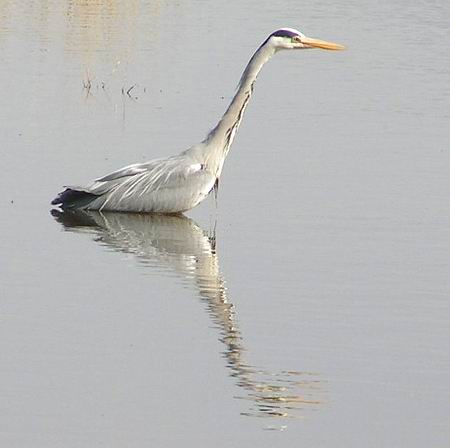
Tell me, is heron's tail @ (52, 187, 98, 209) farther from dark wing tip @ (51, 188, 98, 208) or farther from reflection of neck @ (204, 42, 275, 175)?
reflection of neck @ (204, 42, 275, 175)

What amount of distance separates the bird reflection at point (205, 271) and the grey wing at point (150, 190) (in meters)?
0.08

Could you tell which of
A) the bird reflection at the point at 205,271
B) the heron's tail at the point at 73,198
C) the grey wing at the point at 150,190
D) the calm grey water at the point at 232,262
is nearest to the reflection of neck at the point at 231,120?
the grey wing at the point at 150,190

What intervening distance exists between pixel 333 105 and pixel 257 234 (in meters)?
5.61

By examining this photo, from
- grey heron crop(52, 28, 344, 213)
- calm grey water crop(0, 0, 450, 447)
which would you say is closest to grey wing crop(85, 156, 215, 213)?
grey heron crop(52, 28, 344, 213)

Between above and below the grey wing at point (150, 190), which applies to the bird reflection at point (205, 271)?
below

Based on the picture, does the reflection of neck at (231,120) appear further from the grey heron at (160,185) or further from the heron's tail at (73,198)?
the heron's tail at (73,198)

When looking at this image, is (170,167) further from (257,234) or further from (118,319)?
(118,319)

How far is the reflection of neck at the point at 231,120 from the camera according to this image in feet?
39.4

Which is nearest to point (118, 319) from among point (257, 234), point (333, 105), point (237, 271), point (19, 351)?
point (19, 351)

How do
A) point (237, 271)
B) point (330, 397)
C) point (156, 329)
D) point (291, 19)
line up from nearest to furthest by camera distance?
point (330, 397) → point (156, 329) → point (237, 271) → point (291, 19)

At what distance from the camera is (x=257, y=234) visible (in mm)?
10812

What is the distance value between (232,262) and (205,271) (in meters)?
0.24

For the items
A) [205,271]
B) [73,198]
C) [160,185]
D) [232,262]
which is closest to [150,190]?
[160,185]

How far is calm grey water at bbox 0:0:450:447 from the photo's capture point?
719 centimetres
